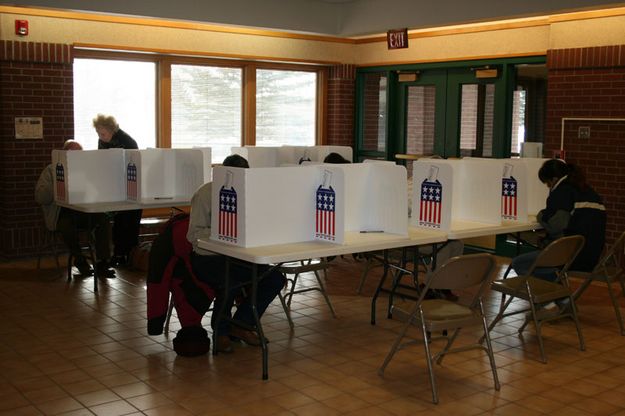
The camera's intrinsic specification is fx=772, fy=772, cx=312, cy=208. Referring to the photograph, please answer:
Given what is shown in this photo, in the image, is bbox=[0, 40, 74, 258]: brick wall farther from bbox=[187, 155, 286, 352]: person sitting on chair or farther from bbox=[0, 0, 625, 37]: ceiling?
bbox=[187, 155, 286, 352]: person sitting on chair

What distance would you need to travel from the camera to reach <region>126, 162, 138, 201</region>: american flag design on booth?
709 centimetres

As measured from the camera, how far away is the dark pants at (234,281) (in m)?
4.84

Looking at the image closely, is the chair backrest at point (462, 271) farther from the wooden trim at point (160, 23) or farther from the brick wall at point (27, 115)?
the brick wall at point (27, 115)

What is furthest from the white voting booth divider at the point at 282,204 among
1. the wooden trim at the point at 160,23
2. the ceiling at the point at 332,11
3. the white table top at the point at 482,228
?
the wooden trim at the point at 160,23

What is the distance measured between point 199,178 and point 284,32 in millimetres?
2834

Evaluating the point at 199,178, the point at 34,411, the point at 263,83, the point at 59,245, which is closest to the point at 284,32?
the point at 263,83

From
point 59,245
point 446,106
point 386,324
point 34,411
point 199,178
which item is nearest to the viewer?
point 34,411

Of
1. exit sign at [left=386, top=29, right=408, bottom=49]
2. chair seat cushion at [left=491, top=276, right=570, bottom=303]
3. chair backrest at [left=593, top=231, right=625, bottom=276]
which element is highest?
exit sign at [left=386, top=29, right=408, bottom=49]

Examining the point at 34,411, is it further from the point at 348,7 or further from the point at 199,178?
the point at 348,7

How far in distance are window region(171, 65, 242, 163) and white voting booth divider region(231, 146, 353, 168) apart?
95 cm

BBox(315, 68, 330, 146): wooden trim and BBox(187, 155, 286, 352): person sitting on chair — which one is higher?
BBox(315, 68, 330, 146): wooden trim

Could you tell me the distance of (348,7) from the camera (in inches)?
364

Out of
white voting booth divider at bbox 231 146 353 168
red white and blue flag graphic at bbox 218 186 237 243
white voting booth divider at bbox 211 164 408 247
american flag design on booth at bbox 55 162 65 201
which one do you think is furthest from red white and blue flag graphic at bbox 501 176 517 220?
american flag design on booth at bbox 55 162 65 201

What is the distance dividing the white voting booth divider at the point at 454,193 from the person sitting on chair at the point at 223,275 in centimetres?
118
